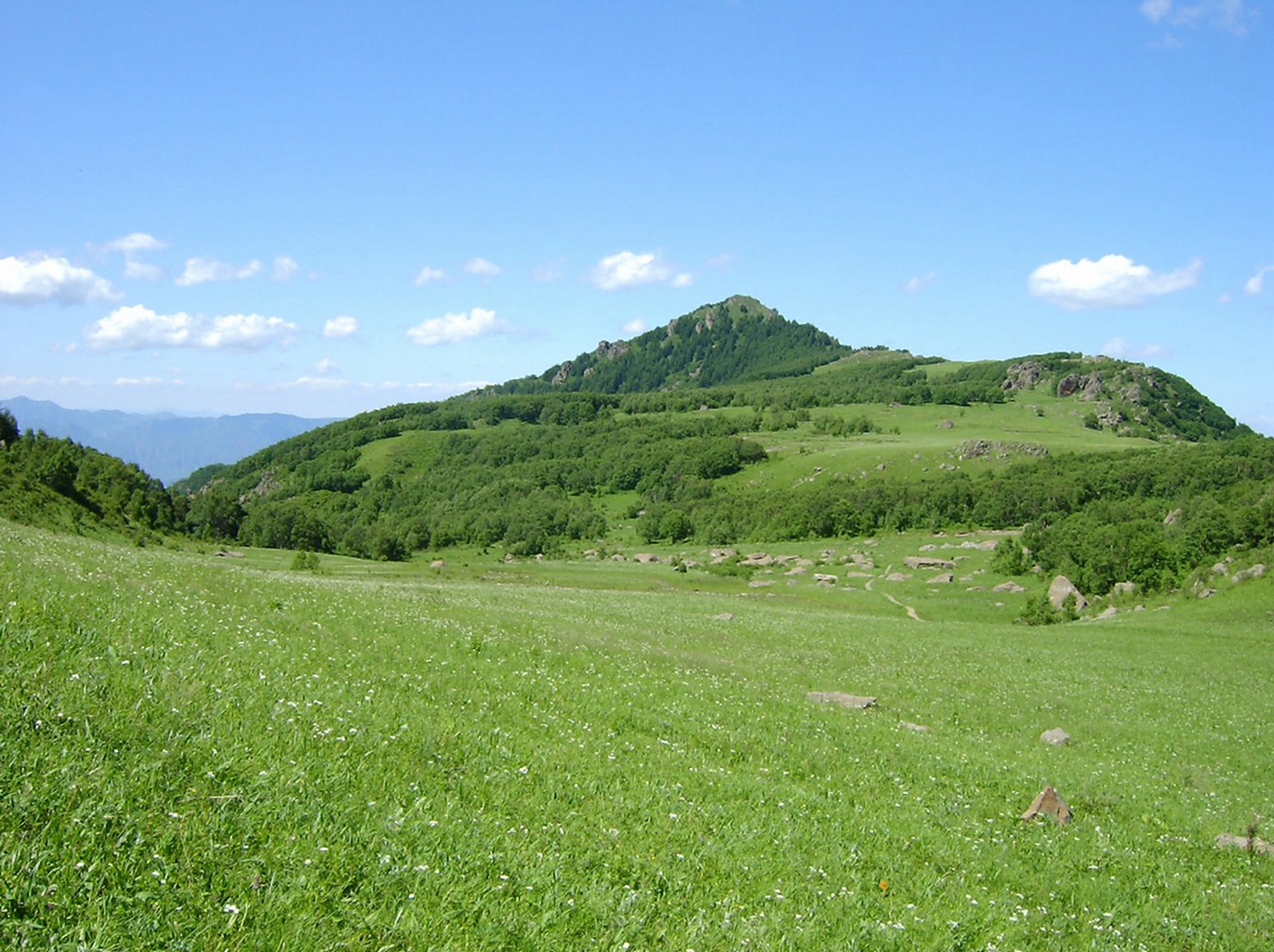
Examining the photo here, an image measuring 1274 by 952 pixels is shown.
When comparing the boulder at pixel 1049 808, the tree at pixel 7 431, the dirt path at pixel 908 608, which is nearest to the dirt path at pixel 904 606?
the dirt path at pixel 908 608

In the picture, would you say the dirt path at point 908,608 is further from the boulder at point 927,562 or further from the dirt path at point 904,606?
the boulder at point 927,562

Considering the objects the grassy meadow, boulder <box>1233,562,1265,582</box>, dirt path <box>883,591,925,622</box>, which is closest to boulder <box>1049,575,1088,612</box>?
dirt path <box>883,591,925,622</box>

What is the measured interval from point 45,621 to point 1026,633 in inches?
2106

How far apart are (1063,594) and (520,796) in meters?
73.8

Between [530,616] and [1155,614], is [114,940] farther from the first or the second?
[1155,614]

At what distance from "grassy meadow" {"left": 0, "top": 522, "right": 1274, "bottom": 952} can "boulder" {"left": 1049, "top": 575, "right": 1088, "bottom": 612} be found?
46372 mm

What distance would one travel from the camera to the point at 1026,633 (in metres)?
51.5

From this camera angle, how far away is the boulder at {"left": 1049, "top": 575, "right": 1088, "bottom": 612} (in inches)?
2753

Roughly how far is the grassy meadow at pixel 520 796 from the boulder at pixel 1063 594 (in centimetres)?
4637

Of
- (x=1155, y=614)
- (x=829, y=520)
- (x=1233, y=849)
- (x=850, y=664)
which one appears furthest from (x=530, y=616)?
(x=829, y=520)

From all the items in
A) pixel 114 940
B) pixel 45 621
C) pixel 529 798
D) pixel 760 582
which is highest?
pixel 45 621

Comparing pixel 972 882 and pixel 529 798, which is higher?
pixel 529 798

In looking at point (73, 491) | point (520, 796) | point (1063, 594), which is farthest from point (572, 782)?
point (73, 491)

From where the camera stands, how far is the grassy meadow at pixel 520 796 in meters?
6.51
